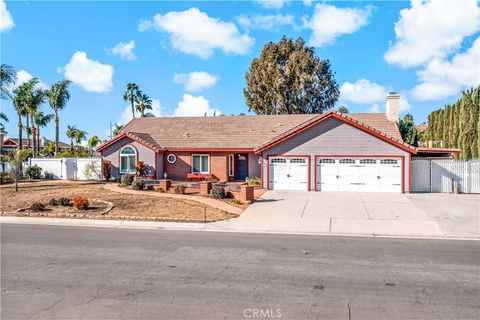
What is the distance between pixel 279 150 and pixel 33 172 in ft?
70.3

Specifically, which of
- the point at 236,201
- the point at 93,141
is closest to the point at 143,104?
the point at 93,141

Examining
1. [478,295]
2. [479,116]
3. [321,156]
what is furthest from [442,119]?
[478,295]

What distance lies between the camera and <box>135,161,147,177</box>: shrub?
2978 centimetres

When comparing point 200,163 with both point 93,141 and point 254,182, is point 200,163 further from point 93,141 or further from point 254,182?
point 93,141

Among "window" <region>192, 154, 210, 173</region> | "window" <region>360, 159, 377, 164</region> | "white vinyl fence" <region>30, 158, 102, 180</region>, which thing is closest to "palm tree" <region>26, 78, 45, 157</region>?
"white vinyl fence" <region>30, 158, 102, 180</region>

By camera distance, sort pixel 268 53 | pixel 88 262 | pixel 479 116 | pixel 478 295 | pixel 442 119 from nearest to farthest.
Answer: pixel 478 295 < pixel 88 262 < pixel 479 116 < pixel 442 119 < pixel 268 53

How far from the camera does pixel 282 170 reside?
2650cm

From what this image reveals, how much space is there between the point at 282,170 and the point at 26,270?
62.1 feet

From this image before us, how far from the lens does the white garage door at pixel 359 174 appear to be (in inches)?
977

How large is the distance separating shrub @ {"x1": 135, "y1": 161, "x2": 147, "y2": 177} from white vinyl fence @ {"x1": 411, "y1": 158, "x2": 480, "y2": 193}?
63.3 ft

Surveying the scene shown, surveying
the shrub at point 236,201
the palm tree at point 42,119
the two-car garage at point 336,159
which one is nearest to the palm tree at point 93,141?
the palm tree at point 42,119

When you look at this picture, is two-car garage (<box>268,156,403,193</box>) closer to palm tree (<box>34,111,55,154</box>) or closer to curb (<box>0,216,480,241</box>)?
curb (<box>0,216,480,241</box>)

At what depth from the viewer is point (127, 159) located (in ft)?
101

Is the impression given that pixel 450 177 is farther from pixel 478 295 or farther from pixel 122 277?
pixel 122 277
